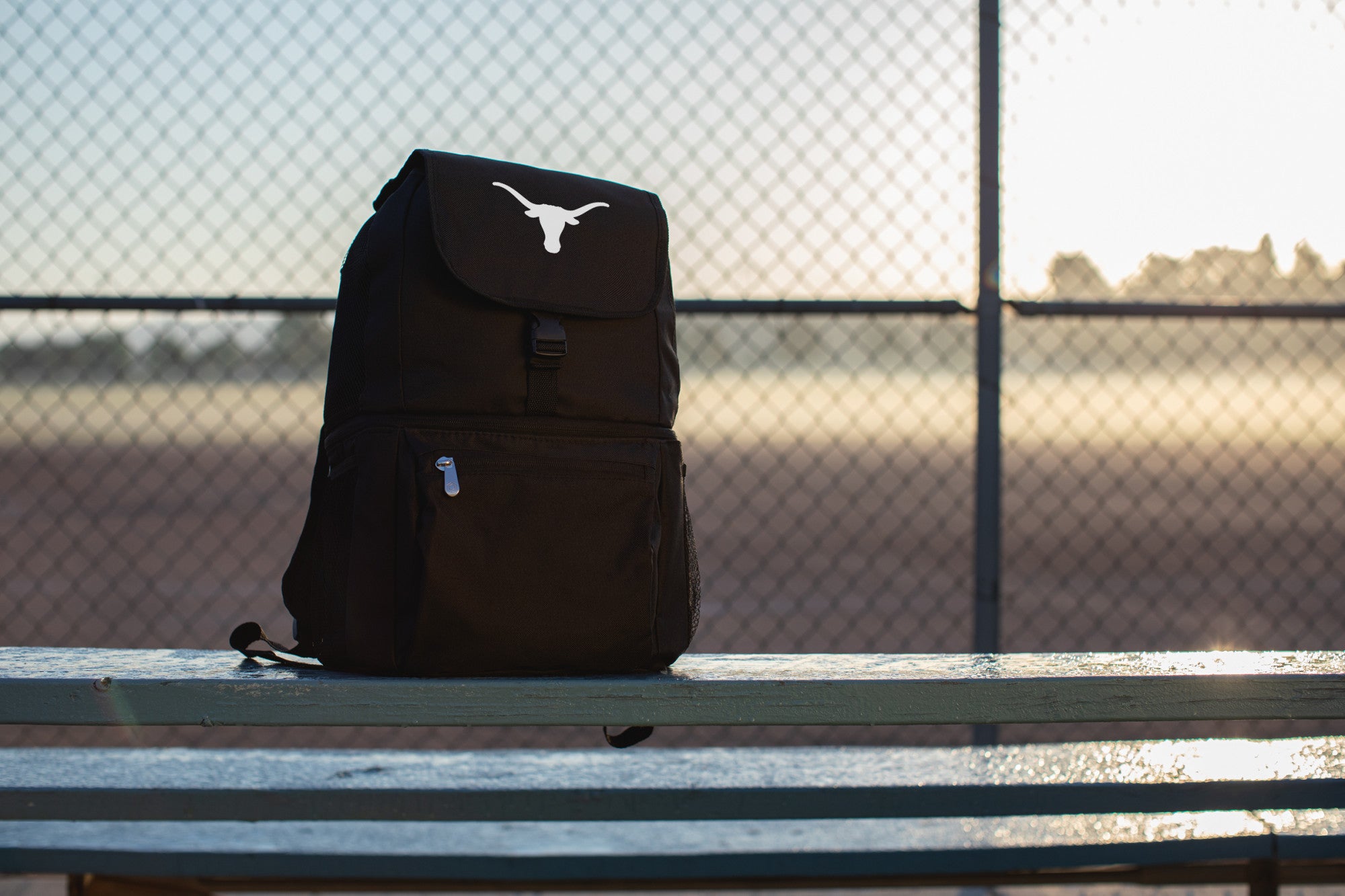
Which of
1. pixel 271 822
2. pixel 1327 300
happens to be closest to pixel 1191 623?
pixel 1327 300

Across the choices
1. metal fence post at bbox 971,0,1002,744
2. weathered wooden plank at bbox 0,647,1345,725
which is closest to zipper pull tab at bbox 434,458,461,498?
weathered wooden plank at bbox 0,647,1345,725

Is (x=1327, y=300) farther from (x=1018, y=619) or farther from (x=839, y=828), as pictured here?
(x=1018, y=619)

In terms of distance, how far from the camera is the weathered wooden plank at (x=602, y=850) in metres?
1.44

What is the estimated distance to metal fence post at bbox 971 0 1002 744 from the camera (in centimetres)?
194

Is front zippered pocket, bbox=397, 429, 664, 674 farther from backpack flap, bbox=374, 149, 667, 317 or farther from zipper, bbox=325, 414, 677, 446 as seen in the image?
backpack flap, bbox=374, 149, 667, 317

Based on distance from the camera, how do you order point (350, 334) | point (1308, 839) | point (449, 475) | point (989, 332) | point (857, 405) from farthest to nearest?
point (857, 405) → point (989, 332) → point (1308, 839) → point (350, 334) → point (449, 475)

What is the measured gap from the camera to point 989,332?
77.3 inches

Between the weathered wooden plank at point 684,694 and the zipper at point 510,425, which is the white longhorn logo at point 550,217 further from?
the weathered wooden plank at point 684,694

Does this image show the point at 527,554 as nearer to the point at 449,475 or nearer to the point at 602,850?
the point at 449,475

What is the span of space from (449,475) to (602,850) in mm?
730

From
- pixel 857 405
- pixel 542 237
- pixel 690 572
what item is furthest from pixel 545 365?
pixel 857 405

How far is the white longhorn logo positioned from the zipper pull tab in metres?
0.29

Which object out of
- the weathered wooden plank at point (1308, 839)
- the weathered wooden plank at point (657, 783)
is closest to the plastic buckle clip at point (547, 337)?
the weathered wooden plank at point (657, 783)

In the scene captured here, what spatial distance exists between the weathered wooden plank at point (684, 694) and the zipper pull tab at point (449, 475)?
0.71ft
